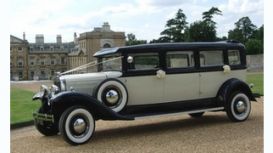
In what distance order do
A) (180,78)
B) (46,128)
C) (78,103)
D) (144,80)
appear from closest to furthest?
1. (78,103)
2. (144,80)
3. (46,128)
4. (180,78)

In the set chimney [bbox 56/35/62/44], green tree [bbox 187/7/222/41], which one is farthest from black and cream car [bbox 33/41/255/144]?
chimney [bbox 56/35/62/44]

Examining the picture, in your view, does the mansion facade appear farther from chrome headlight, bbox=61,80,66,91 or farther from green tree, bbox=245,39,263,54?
chrome headlight, bbox=61,80,66,91

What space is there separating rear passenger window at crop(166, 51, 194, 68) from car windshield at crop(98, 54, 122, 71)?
1.07 m

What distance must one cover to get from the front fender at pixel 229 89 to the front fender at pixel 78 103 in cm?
282

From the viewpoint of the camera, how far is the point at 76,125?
24.6 ft

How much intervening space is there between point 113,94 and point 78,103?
2.53ft

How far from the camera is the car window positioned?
852 centimetres

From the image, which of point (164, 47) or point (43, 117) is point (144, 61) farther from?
point (43, 117)

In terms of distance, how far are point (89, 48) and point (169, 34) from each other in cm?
1597

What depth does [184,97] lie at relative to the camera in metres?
9.11

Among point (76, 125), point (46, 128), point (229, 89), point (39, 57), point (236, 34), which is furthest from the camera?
point (39, 57)

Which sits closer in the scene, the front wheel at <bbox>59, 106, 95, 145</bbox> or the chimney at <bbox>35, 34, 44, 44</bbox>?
the front wheel at <bbox>59, 106, 95, 145</bbox>

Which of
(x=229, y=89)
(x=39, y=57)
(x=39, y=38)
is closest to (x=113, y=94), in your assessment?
(x=229, y=89)
